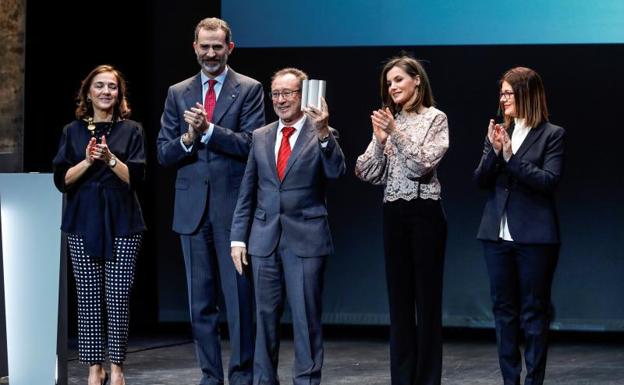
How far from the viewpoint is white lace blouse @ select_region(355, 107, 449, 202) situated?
194 inches

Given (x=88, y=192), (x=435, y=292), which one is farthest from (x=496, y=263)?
(x=88, y=192)

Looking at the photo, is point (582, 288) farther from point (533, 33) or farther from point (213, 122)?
point (213, 122)

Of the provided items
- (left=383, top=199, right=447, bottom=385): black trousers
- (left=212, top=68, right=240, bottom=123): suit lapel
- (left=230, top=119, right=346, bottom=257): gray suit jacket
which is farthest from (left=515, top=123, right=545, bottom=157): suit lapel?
(left=212, top=68, right=240, bottom=123): suit lapel

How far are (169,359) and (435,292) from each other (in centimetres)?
246

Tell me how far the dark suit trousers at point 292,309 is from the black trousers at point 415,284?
1.05ft

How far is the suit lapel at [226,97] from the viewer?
5.36 metres

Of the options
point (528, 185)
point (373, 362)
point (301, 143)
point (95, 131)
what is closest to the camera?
point (301, 143)

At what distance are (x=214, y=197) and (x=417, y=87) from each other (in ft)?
3.34

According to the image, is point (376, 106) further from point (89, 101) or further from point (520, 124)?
point (89, 101)

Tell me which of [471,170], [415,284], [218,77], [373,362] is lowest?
[373,362]

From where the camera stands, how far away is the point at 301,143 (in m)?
5.15

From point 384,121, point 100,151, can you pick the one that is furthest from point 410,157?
point 100,151

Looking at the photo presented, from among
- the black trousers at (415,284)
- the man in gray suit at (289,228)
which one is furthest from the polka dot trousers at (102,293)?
the black trousers at (415,284)

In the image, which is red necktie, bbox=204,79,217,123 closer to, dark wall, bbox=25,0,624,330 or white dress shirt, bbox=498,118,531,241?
white dress shirt, bbox=498,118,531,241
